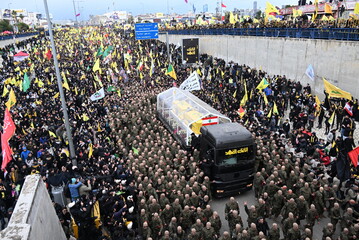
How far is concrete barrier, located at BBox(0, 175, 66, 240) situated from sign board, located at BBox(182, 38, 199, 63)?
1037 inches

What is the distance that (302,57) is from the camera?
2173 cm

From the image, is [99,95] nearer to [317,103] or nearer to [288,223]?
[317,103]

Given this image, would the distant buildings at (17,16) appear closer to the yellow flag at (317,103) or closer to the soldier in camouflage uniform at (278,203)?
the yellow flag at (317,103)

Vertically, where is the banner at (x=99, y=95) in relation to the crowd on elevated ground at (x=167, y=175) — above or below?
above

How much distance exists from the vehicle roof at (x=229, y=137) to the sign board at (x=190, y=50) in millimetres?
21236

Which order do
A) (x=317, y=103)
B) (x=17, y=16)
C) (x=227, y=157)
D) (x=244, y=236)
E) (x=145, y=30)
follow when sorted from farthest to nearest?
(x=17, y=16), (x=145, y=30), (x=317, y=103), (x=227, y=157), (x=244, y=236)

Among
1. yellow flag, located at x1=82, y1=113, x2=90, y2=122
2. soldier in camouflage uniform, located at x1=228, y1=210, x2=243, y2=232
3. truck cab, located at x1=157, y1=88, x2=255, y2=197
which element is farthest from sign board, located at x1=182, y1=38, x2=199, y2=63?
soldier in camouflage uniform, located at x1=228, y1=210, x2=243, y2=232

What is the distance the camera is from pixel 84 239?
7.83 m

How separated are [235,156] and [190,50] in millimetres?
22308

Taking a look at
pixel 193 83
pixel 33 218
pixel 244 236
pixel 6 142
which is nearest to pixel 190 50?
pixel 193 83

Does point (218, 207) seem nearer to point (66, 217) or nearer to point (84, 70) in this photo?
point (66, 217)

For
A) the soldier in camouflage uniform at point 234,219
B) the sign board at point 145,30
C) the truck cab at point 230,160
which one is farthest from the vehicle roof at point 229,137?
the sign board at point 145,30

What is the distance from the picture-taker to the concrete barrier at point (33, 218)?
4.31 meters

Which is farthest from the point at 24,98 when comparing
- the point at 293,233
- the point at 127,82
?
the point at 293,233
